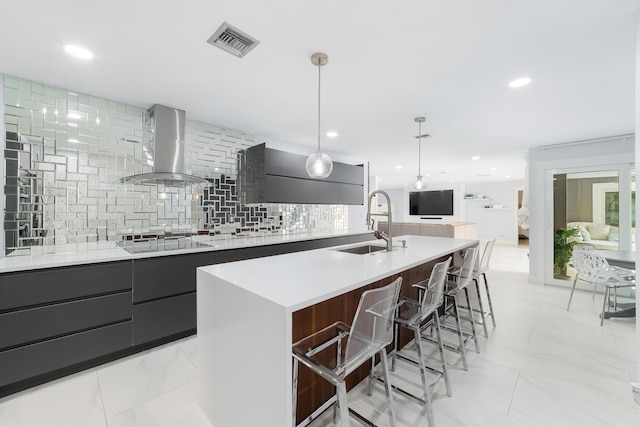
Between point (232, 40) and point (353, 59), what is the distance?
861 millimetres

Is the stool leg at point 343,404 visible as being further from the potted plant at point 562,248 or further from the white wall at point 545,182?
the potted plant at point 562,248

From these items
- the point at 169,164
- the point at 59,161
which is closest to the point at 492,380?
the point at 169,164

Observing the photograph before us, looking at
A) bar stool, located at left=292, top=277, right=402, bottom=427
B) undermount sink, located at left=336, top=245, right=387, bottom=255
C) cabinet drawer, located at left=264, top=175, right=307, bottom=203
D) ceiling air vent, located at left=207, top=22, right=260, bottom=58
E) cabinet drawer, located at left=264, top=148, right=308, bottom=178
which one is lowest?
bar stool, located at left=292, top=277, right=402, bottom=427

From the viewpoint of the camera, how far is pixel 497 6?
4.69 ft

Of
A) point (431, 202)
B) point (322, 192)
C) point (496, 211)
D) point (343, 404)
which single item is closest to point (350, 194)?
point (322, 192)

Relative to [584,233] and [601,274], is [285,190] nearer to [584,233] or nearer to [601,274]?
[601,274]

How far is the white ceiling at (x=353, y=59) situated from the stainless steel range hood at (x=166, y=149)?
0.49 ft

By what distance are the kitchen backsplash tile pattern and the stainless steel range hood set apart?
0.12 m

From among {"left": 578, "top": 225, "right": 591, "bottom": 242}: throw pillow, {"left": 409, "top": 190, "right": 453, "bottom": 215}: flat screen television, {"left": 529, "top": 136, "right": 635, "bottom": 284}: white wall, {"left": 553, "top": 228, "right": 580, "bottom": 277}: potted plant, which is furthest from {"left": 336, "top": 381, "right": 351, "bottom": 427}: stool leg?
{"left": 409, "top": 190, "right": 453, "bottom": 215}: flat screen television

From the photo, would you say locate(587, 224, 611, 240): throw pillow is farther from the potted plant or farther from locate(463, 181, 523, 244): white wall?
locate(463, 181, 523, 244): white wall

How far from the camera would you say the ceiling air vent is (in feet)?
5.38

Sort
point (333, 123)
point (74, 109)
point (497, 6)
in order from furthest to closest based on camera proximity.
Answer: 1. point (333, 123)
2. point (74, 109)
3. point (497, 6)

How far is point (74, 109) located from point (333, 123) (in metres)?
2.68

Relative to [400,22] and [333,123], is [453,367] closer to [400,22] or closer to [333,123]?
[400,22]
